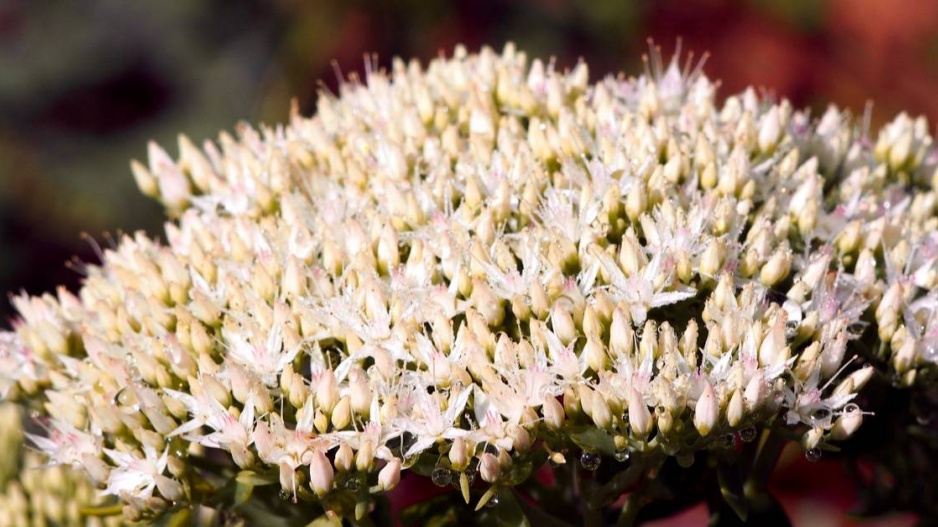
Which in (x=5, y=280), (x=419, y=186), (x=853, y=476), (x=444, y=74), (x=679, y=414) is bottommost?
(x=853, y=476)

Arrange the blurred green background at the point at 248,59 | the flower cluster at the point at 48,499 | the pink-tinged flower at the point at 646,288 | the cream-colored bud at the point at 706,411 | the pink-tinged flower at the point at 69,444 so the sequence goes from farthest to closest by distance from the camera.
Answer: the blurred green background at the point at 248,59 < the flower cluster at the point at 48,499 < the pink-tinged flower at the point at 69,444 < the pink-tinged flower at the point at 646,288 < the cream-colored bud at the point at 706,411

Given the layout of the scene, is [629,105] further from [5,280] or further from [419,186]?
[5,280]

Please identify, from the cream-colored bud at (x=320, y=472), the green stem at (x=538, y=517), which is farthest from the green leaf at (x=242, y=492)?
the green stem at (x=538, y=517)

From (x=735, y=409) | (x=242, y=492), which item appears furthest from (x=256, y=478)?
(x=735, y=409)

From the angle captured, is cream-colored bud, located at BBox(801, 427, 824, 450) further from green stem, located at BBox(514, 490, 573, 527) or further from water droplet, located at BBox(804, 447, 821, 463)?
green stem, located at BBox(514, 490, 573, 527)

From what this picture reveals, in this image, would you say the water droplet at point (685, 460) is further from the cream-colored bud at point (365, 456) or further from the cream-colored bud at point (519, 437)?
the cream-colored bud at point (365, 456)

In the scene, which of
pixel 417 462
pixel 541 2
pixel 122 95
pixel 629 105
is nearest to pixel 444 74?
pixel 629 105
